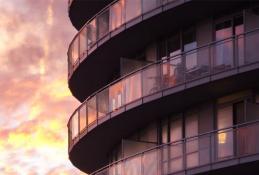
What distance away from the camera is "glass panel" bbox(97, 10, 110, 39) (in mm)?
45812

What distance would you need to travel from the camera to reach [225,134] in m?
38.9

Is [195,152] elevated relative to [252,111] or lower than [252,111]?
lower

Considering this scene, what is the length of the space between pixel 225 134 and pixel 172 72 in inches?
160

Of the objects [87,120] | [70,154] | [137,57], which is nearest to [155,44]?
[137,57]

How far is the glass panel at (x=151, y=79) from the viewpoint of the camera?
41906 millimetres

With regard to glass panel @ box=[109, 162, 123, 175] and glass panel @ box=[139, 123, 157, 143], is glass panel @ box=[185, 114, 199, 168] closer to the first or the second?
glass panel @ box=[139, 123, 157, 143]

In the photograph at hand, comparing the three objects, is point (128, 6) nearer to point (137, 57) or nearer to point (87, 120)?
point (137, 57)

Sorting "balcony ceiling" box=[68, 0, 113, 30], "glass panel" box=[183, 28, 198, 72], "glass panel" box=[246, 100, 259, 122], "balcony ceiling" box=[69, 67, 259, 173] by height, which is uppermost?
"balcony ceiling" box=[68, 0, 113, 30]

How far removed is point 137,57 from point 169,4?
189 inches

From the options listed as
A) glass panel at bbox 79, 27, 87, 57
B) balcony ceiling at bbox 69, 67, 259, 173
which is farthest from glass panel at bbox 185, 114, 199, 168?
glass panel at bbox 79, 27, 87, 57

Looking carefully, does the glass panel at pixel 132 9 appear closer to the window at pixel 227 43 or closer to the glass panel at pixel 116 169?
the window at pixel 227 43

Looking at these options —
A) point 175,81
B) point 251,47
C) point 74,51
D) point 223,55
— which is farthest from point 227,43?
point 74,51

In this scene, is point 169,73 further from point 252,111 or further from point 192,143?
point 252,111

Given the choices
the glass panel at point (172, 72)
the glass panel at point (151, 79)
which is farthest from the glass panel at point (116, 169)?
the glass panel at point (172, 72)
